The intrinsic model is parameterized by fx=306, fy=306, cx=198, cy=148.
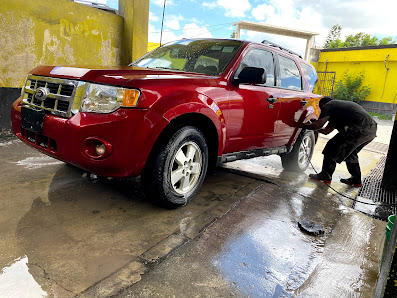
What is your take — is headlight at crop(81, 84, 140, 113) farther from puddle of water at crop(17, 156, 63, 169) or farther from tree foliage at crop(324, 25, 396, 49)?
tree foliage at crop(324, 25, 396, 49)

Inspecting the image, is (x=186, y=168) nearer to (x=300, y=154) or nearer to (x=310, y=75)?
(x=300, y=154)

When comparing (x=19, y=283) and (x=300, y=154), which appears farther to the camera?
(x=300, y=154)

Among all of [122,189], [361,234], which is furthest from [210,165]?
[361,234]

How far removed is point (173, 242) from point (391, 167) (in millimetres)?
3348

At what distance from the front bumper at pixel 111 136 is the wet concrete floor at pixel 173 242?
Result: 19.8 inches

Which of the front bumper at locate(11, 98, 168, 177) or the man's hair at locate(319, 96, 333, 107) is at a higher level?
the man's hair at locate(319, 96, 333, 107)

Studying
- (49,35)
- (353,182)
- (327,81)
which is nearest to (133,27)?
(49,35)

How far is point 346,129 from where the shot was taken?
4250 millimetres

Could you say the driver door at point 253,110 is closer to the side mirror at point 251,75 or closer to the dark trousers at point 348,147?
the side mirror at point 251,75

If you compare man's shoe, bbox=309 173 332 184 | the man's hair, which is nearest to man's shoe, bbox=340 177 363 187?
man's shoe, bbox=309 173 332 184

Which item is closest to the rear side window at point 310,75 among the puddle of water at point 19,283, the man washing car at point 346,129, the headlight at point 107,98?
the man washing car at point 346,129

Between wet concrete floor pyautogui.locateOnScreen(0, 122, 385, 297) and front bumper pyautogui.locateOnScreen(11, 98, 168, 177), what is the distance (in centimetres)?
50

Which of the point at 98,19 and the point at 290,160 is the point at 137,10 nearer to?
the point at 98,19

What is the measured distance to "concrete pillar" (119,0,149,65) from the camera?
257 inches
